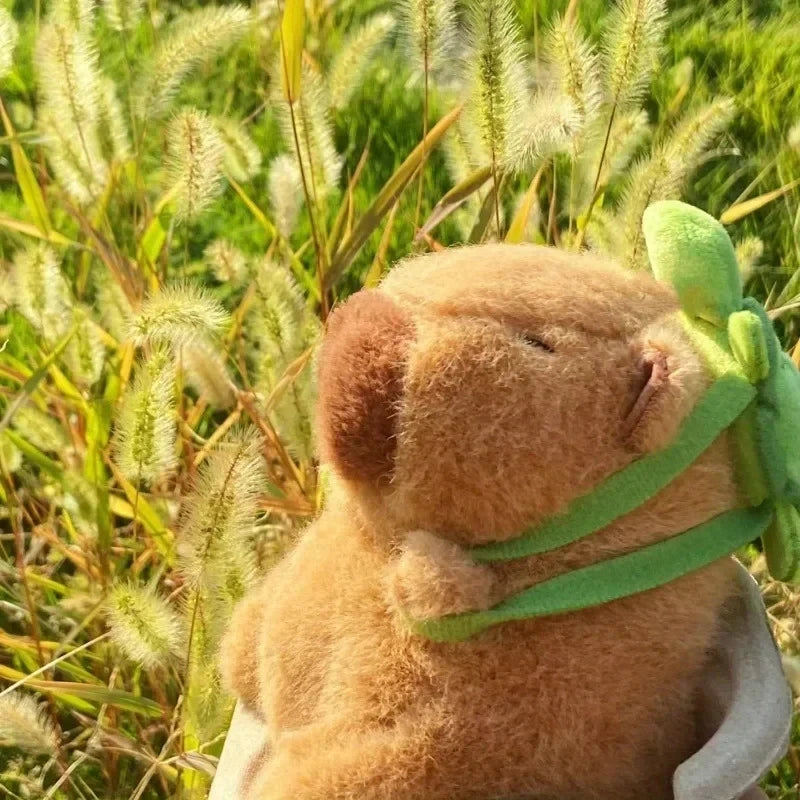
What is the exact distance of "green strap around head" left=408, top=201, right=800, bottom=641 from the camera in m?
0.61

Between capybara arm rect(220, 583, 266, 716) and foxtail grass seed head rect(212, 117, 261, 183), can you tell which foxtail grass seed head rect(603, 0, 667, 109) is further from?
capybara arm rect(220, 583, 266, 716)

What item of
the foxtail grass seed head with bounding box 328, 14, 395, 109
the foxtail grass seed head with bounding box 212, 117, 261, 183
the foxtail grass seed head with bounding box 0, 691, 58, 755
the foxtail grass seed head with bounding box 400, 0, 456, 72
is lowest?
the foxtail grass seed head with bounding box 0, 691, 58, 755

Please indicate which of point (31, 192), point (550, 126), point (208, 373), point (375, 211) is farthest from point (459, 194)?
point (31, 192)

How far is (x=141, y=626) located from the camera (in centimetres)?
92

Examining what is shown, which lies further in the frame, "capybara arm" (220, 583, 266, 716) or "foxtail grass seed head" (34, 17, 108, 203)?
"foxtail grass seed head" (34, 17, 108, 203)

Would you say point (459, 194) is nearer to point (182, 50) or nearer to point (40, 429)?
point (182, 50)

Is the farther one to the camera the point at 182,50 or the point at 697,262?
the point at 182,50

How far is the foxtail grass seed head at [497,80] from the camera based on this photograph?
0.93m

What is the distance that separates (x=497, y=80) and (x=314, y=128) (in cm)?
27

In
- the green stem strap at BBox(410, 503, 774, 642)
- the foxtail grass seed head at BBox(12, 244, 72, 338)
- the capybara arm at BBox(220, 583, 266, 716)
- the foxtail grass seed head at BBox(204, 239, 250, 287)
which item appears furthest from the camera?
the foxtail grass seed head at BBox(204, 239, 250, 287)

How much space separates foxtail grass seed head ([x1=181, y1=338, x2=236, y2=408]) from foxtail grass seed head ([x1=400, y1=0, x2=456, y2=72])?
364 millimetres

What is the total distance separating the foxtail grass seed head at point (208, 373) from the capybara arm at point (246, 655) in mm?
341

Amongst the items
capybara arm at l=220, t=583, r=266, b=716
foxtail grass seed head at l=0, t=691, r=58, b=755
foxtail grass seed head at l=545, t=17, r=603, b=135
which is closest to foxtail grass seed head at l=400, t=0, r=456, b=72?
foxtail grass seed head at l=545, t=17, r=603, b=135

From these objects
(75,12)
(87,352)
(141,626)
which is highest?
(75,12)
